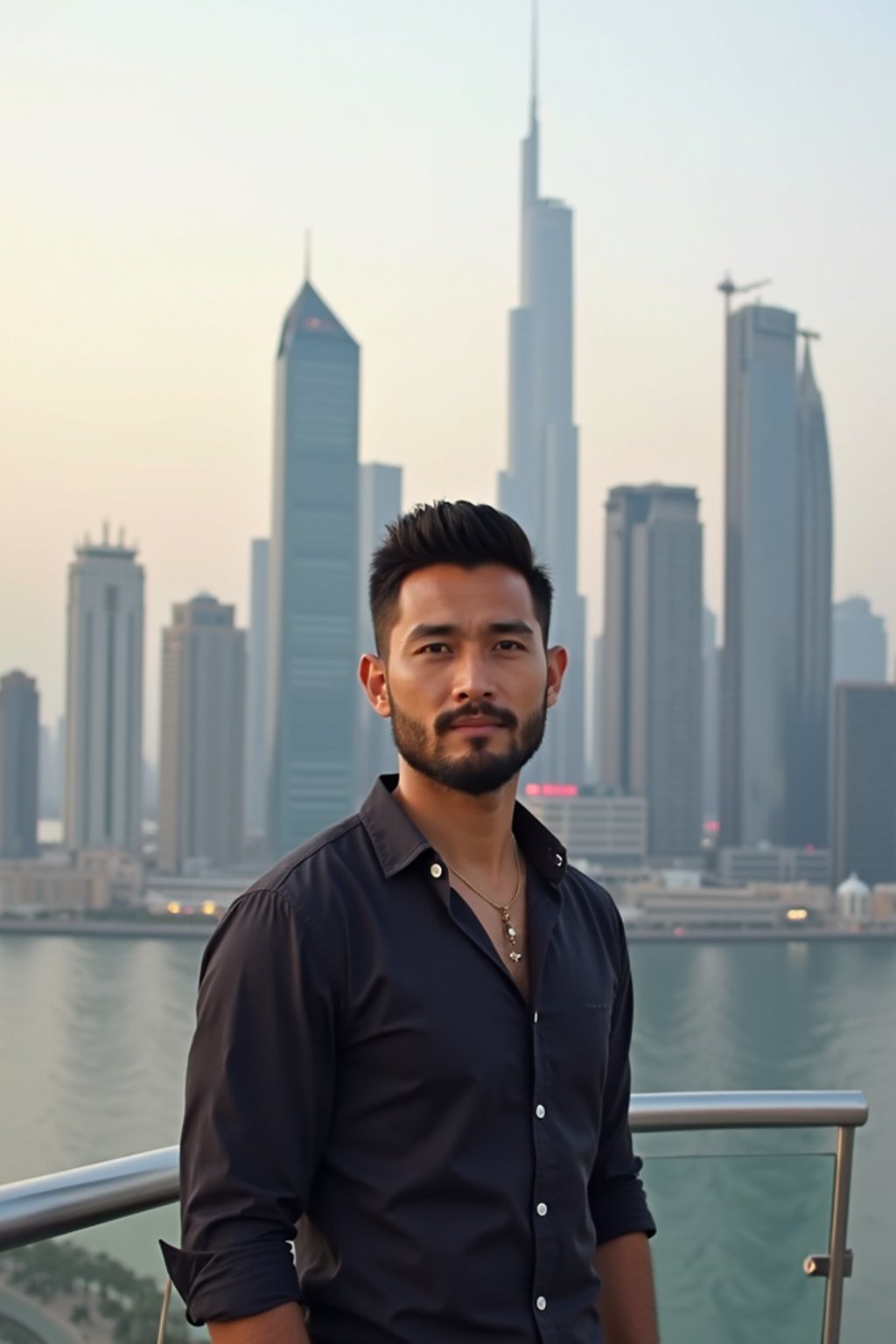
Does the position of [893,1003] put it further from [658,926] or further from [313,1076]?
[313,1076]

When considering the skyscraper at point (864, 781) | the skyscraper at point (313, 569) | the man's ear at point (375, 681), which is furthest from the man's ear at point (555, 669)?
the skyscraper at point (313, 569)

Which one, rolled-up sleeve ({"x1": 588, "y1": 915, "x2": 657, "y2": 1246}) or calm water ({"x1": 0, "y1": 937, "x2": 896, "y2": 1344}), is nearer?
rolled-up sleeve ({"x1": 588, "y1": 915, "x2": 657, "y2": 1246})

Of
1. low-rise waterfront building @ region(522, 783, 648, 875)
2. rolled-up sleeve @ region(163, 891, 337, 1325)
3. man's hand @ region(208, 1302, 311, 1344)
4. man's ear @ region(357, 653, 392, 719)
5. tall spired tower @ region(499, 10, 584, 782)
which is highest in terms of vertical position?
tall spired tower @ region(499, 10, 584, 782)

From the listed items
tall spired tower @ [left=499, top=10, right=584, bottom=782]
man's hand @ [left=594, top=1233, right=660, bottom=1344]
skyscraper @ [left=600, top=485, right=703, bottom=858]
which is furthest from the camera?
tall spired tower @ [left=499, top=10, right=584, bottom=782]

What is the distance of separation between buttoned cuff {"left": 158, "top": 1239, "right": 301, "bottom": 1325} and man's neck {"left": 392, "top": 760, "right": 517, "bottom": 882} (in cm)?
26

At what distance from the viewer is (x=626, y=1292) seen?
0.97 meters

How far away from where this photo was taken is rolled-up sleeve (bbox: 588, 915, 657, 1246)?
974 mm

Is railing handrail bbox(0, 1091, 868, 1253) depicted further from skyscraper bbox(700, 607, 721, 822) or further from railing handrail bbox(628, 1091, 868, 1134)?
skyscraper bbox(700, 607, 721, 822)

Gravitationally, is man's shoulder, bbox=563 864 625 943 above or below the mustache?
below

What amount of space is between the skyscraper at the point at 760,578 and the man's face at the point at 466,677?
1674 inches

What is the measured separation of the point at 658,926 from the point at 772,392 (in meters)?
26.6

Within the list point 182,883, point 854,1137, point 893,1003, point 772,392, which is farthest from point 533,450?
point 854,1137

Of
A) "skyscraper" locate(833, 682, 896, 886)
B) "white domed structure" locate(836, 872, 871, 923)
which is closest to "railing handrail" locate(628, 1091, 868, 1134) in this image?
"white domed structure" locate(836, 872, 871, 923)

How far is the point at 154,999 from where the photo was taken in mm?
20172
